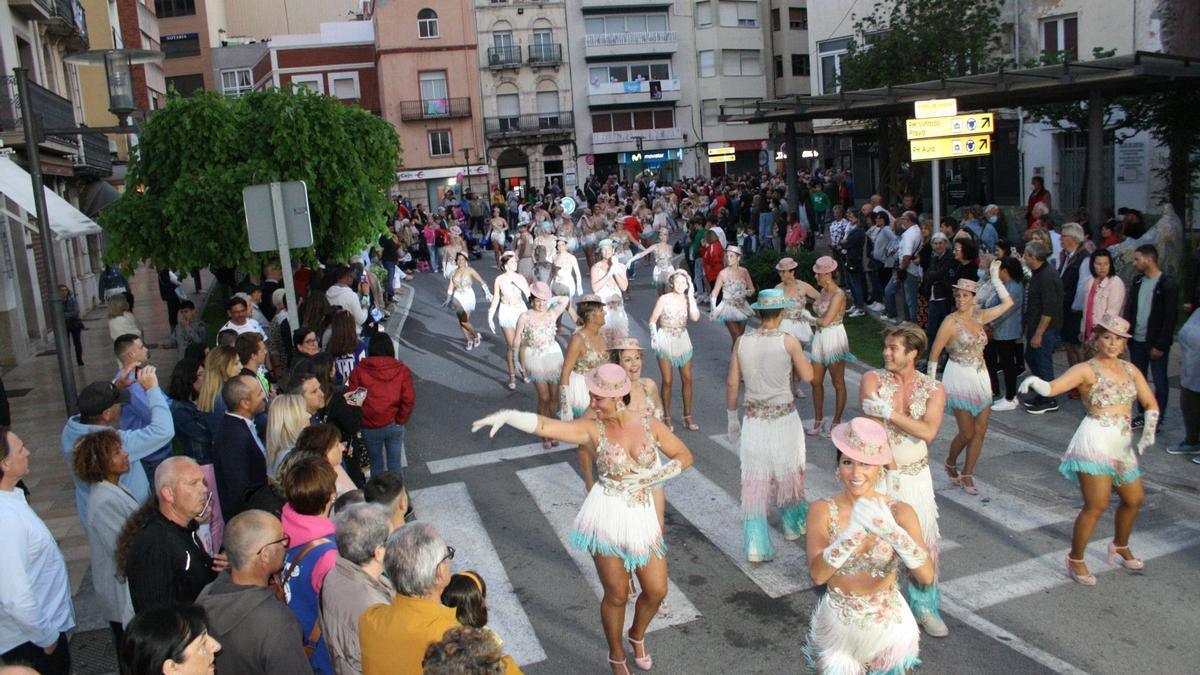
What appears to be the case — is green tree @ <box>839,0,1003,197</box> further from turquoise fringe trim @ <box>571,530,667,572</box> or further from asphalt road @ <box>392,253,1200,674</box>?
turquoise fringe trim @ <box>571,530,667,572</box>

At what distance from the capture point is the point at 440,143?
56656 millimetres

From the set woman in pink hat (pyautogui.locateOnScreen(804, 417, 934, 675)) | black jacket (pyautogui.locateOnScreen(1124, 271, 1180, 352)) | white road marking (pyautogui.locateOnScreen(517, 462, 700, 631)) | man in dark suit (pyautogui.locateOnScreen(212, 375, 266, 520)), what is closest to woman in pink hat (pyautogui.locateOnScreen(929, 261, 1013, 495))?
black jacket (pyautogui.locateOnScreen(1124, 271, 1180, 352))

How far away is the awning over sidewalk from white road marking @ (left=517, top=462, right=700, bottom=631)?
29.9 feet

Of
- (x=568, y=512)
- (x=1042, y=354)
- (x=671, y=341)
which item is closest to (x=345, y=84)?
(x=671, y=341)

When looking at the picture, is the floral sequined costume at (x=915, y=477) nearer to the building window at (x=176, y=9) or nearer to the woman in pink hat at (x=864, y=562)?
the woman in pink hat at (x=864, y=562)

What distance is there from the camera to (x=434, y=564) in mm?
3898

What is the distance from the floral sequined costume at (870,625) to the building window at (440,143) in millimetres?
54100

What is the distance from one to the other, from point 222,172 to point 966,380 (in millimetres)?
8797

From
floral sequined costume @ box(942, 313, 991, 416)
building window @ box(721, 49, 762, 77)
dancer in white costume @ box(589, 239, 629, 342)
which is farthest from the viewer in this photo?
building window @ box(721, 49, 762, 77)

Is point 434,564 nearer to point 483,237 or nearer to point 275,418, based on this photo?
point 275,418

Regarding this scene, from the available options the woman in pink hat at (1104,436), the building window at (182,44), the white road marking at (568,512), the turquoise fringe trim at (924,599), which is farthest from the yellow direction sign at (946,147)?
the building window at (182,44)

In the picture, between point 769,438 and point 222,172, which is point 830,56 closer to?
point 222,172

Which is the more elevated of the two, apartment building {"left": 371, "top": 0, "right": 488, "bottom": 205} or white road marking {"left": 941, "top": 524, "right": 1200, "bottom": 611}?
apartment building {"left": 371, "top": 0, "right": 488, "bottom": 205}

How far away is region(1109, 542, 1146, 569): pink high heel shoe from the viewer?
6.86 m
